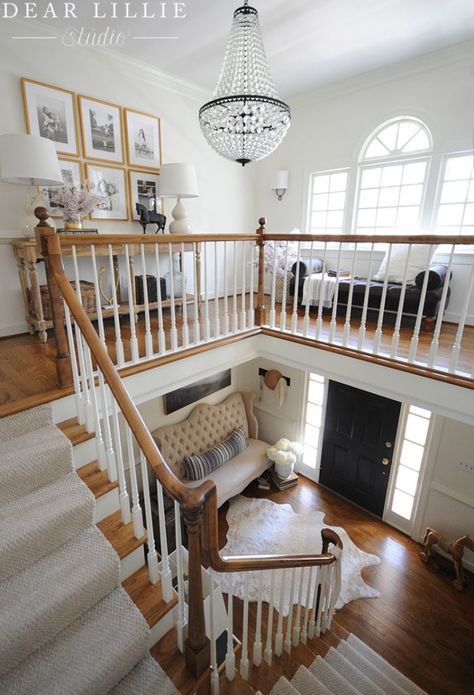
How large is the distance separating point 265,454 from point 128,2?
17.5 ft

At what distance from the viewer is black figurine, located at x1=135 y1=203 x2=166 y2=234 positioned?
12.7 feet

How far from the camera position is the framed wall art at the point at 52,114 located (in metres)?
3.20

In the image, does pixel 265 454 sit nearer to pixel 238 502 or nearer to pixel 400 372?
pixel 238 502

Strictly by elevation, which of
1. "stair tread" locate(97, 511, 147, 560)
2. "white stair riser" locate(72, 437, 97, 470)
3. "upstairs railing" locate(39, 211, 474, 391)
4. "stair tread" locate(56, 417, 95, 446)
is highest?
"upstairs railing" locate(39, 211, 474, 391)

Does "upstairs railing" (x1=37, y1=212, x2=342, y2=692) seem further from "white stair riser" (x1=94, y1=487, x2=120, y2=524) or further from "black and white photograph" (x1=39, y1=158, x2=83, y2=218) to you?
"black and white photograph" (x1=39, y1=158, x2=83, y2=218)

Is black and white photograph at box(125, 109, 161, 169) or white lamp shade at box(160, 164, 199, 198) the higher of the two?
black and white photograph at box(125, 109, 161, 169)

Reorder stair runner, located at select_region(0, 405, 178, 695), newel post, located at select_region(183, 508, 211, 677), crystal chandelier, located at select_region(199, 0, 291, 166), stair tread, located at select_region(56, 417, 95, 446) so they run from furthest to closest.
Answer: crystal chandelier, located at select_region(199, 0, 291, 166) → stair tread, located at select_region(56, 417, 95, 446) → stair runner, located at select_region(0, 405, 178, 695) → newel post, located at select_region(183, 508, 211, 677)

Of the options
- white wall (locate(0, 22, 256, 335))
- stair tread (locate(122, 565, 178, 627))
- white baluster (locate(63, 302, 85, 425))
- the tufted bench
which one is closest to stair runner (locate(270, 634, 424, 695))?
stair tread (locate(122, 565, 178, 627))

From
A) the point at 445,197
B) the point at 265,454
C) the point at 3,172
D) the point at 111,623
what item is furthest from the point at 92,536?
the point at 445,197

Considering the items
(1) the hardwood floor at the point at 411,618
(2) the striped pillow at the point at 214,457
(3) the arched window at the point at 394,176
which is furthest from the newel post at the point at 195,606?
(3) the arched window at the point at 394,176

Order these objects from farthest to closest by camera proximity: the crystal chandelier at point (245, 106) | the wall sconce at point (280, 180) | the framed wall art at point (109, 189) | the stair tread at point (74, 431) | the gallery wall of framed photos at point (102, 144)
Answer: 1. the wall sconce at point (280, 180)
2. the framed wall art at point (109, 189)
3. the gallery wall of framed photos at point (102, 144)
4. the crystal chandelier at point (245, 106)
5. the stair tread at point (74, 431)

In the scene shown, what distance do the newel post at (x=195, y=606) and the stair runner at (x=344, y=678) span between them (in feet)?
2.08

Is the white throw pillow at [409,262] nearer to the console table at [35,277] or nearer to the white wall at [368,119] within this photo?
the white wall at [368,119]

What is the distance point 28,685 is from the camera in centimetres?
132
